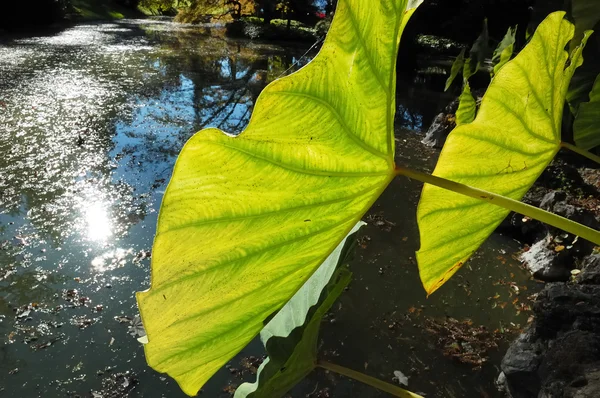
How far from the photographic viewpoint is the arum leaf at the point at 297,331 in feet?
1.64

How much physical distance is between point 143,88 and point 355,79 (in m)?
6.40

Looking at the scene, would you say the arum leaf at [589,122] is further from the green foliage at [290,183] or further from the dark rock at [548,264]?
the dark rock at [548,264]

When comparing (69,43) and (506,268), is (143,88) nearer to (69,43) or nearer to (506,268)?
(69,43)

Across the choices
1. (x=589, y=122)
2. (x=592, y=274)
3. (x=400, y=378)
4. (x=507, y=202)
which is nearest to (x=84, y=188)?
(x=400, y=378)

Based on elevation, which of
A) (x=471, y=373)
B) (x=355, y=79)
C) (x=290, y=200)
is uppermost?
(x=355, y=79)

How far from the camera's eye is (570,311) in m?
1.76

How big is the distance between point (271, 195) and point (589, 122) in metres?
0.64

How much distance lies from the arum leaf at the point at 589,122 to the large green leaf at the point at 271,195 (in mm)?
484

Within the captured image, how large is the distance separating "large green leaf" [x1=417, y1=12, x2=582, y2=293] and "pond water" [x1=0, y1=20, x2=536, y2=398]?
1520 mm

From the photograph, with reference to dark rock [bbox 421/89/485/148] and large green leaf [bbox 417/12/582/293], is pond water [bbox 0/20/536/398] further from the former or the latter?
large green leaf [bbox 417/12/582/293]

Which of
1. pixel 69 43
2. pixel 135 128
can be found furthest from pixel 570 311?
pixel 69 43

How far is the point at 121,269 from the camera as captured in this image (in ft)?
8.40

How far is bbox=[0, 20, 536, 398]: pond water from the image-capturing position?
76.5 inches

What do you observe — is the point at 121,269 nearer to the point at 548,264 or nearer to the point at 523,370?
the point at 523,370
